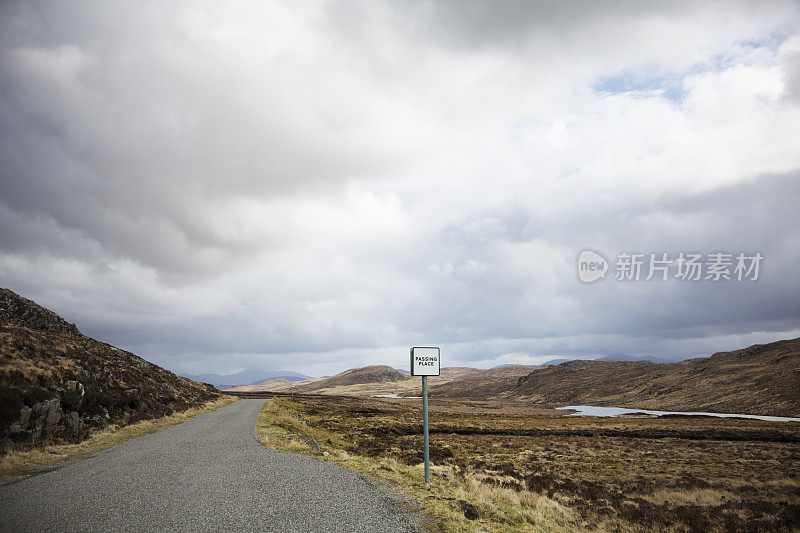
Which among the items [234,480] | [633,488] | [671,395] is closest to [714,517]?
[633,488]

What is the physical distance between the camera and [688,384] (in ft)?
370

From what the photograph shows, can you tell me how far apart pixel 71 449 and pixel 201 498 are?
1346 centimetres

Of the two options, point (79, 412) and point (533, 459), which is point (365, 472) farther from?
point (533, 459)

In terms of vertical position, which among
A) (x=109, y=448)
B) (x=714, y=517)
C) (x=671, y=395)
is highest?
(x=109, y=448)

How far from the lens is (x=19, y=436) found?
17156mm

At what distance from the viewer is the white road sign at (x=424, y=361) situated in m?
12.8

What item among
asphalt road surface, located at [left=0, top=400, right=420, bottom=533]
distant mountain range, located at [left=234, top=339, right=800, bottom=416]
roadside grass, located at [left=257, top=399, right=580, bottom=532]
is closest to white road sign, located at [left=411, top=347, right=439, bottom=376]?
roadside grass, located at [left=257, top=399, right=580, bottom=532]

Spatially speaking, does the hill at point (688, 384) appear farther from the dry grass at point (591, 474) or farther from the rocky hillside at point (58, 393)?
the rocky hillside at point (58, 393)

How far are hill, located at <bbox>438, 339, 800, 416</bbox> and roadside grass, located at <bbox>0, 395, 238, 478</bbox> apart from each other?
108m

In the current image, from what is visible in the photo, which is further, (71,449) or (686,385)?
(686,385)

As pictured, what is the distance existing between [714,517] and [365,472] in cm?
1687

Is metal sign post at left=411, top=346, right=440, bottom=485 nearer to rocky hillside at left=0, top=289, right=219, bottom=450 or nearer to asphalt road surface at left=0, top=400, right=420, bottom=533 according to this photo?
asphalt road surface at left=0, top=400, right=420, bottom=533

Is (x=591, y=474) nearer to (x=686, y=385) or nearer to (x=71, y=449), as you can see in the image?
(x=71, y=449)

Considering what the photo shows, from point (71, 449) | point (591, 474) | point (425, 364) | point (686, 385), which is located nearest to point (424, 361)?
point (425, 364)
